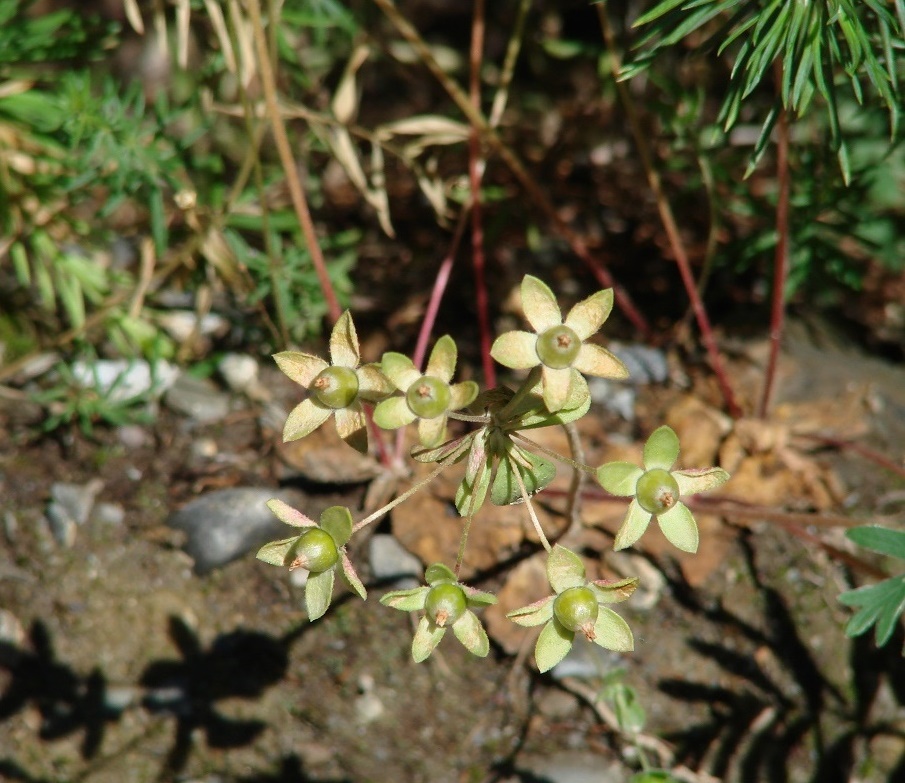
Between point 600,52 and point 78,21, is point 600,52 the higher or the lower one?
the lower one

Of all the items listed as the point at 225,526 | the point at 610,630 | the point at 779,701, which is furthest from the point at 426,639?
the point at 779,701

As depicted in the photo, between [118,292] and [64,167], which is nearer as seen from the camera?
[64,167]

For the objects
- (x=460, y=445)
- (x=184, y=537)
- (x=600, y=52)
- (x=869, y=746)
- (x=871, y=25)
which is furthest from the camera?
(x=600, y=52)

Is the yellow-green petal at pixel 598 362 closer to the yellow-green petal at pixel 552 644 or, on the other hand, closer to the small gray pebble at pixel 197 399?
the yellow-green petal at pixel 552 644

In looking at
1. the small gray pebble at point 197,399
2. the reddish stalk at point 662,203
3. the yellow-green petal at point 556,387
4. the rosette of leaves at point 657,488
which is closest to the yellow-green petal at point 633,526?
the rosette of leaves at point 657,488

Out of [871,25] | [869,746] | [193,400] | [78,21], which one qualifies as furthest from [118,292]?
[869,746]

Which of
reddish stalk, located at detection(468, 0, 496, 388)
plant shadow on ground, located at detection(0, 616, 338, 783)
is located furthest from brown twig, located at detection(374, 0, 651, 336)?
plant shadow on ground, located at detection(0, 616, 338, 783)

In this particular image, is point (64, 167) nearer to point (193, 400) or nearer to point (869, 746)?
point (193, 400)
